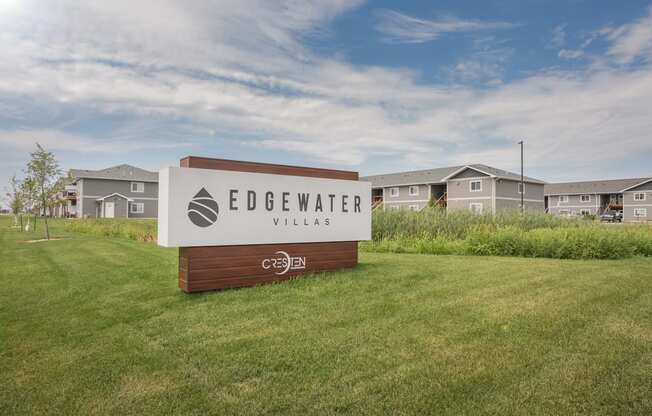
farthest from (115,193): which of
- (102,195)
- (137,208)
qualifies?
(137,208)

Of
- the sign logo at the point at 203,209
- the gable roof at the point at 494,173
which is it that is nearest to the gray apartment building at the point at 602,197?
the gable roof at the point at 494,173

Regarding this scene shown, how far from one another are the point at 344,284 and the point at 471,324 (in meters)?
2.62

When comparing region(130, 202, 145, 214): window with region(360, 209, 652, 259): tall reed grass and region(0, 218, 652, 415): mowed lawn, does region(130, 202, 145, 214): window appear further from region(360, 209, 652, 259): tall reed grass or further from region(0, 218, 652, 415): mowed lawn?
region(0, 218, 652, 415): mowed lawn

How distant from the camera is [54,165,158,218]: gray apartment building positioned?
160 ft

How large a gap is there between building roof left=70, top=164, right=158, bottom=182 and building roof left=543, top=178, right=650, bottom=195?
2009 inches

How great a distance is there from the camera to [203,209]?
275 inches

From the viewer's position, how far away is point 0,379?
4.02 m

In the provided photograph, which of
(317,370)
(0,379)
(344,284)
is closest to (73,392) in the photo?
(0,379)


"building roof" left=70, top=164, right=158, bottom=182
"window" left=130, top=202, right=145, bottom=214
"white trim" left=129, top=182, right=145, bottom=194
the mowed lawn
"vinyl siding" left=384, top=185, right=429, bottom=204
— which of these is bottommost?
the mowed lawn

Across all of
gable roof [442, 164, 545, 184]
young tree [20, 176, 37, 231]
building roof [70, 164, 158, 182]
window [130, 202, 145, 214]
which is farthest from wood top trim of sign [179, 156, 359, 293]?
window [130, 202, 145, 214]

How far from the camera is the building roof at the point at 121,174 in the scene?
49.4 meters

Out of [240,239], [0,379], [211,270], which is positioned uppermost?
[240,239]

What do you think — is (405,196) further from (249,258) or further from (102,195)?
(249,258)

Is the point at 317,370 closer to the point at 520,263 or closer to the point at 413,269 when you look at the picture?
the point at 413,269
